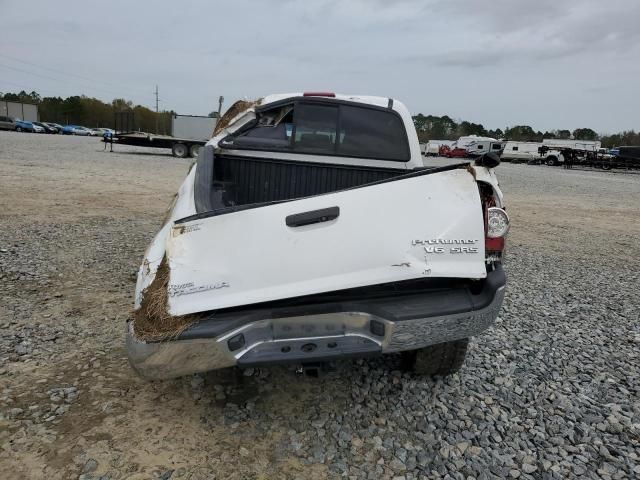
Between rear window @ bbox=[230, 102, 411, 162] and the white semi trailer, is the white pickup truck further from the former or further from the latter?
the white semi trailer

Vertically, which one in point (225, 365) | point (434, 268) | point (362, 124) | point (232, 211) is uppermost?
point (362, 124)

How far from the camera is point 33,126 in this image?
2106 inches

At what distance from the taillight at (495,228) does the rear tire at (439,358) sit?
0.77 metres

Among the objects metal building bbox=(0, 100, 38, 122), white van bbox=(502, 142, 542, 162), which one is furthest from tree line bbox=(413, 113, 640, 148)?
metal building bbox=(0, 100, 38, 122)

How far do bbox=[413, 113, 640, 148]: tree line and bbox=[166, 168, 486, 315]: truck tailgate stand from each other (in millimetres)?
73867

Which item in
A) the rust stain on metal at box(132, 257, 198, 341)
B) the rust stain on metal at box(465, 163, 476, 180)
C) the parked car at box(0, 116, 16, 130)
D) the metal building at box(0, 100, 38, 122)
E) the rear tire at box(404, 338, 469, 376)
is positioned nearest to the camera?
the rust stain on metal at box(132, 257, 198, 341)

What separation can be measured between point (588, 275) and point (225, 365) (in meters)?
5.63

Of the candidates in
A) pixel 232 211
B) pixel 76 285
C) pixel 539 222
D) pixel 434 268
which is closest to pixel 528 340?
pixel 434 268

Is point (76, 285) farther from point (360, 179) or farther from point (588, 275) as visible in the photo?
point (588, 275)

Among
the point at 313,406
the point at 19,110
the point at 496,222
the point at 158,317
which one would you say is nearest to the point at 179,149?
the point at 313,406

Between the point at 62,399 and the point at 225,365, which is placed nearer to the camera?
the point at 225,365

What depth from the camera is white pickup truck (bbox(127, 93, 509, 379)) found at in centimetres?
209

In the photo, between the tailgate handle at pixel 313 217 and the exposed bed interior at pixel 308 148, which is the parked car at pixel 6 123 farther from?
the tailgate handle at pixel 313 217

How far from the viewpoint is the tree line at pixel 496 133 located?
2847 inches
